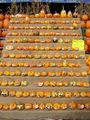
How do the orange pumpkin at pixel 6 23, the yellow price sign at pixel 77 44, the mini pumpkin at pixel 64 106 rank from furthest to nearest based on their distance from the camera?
the orange pumpkin at pixel 6 23, the yellow price sign at pixel 77 44, the mini pumpkin at pixel 64 106

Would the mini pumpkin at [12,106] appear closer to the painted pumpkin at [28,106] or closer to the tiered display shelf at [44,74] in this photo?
the tiered display shelf at [44,74]

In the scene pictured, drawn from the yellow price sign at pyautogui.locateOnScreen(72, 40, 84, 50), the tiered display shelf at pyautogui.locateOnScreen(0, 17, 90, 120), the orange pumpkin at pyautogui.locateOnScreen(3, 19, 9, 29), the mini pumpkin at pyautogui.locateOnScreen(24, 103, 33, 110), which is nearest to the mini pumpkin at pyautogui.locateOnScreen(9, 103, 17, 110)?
the tiered display shelf at pyautogui.locateOnScreen(0, 17, 90, 120)

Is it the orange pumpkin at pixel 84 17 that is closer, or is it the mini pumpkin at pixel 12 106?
the mini pumpkin at pixel 12 106

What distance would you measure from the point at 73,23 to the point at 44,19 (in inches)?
24.3

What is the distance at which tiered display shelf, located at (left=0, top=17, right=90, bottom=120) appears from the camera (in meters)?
5.63

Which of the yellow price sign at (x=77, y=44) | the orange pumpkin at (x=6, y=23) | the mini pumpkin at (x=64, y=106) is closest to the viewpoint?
the mini pumpkin at (x=64, y=106)

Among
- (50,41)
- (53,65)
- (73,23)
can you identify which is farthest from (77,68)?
(73,23)

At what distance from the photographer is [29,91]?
589 centimetres

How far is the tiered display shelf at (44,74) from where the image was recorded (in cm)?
563

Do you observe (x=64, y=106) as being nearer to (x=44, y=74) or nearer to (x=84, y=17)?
(x=44, y=74)

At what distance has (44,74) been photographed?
6.04 m

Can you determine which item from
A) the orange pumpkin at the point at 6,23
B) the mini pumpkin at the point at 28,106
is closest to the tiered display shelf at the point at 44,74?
the mini pumpkin at the point at 28,106

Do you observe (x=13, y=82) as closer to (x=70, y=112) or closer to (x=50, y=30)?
(x=70, y=112)

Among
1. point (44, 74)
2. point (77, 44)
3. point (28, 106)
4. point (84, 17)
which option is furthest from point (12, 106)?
point (84, 17)
